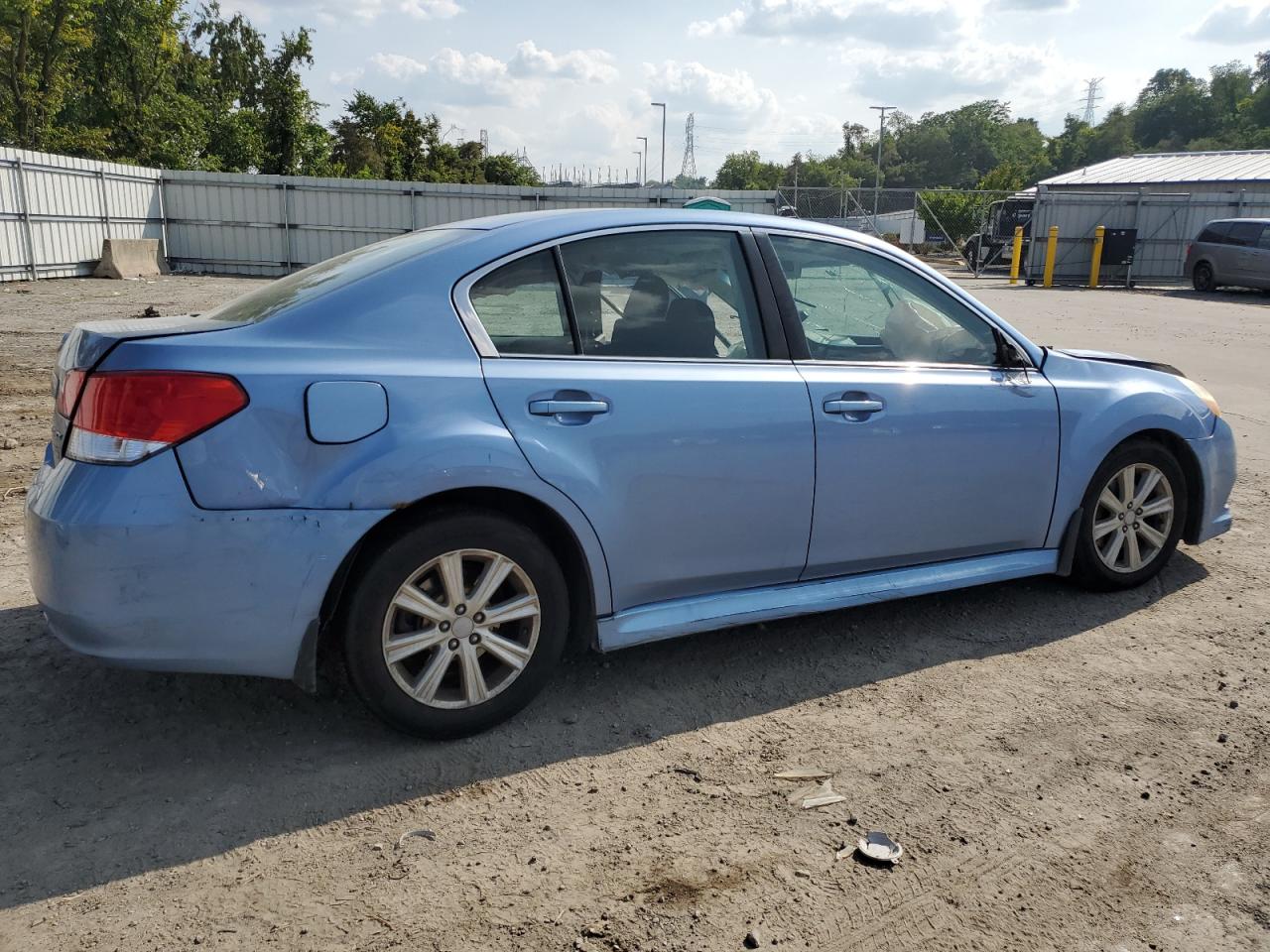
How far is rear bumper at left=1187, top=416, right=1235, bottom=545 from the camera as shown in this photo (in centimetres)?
484

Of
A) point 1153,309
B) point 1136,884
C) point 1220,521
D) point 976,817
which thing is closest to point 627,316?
point 976,817

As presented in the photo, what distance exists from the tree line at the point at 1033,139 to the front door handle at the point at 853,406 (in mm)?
67298

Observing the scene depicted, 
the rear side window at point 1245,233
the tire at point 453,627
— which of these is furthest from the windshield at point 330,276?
the rear side window at point 1245,233

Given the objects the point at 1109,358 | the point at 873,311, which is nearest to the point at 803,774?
the point at 873,311

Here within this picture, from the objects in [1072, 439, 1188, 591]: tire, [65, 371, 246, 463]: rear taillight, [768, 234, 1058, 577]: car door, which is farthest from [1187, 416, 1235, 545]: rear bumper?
[65, 371, 246, 463]: rear taillight

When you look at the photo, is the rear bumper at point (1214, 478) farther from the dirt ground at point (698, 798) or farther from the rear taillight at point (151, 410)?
the rear taillight at point (151, 410)

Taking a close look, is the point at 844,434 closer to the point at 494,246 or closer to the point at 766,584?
the point at 766,584

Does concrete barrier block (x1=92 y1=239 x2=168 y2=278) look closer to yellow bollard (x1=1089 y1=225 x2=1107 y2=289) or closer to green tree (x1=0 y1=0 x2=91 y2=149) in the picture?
green tree (x1=0 y1=0 x2=91 y2=149)

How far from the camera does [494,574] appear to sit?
3.28m

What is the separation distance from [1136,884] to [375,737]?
224 cm

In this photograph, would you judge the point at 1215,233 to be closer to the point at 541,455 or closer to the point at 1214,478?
the point at 1214,478

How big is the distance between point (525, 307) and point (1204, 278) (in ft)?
88.2

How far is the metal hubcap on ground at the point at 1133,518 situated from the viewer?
15.2 ft

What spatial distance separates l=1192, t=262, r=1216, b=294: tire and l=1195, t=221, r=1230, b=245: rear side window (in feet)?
1.87
